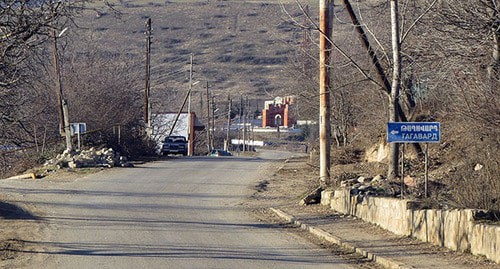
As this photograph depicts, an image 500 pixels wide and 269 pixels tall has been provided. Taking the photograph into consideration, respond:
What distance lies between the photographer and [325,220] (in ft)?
60.8

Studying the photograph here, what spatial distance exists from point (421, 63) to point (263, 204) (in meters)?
5.62

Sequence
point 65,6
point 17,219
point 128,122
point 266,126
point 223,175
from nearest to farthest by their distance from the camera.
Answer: point 65,6
point 17,219
point 223,175
point 128,122
point 266,126

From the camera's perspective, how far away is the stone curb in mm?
12449

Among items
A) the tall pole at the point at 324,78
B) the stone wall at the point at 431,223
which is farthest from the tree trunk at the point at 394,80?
the tall pole at the point at 324,78

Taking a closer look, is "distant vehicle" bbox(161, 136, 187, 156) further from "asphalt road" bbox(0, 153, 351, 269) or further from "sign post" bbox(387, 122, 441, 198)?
"sign post" bbox(387, 122, 441, 198)

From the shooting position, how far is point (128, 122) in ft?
157

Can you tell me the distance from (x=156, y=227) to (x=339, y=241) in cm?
428

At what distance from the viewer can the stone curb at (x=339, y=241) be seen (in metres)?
12.4

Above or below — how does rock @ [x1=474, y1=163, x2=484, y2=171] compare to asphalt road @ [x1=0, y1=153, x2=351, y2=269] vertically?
above

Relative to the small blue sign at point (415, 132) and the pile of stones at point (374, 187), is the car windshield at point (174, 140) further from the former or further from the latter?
the small blue sign at point (415, 132)

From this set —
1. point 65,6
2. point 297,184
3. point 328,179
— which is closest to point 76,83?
point 297,184

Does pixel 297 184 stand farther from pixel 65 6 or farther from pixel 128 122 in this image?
pixel 128 122

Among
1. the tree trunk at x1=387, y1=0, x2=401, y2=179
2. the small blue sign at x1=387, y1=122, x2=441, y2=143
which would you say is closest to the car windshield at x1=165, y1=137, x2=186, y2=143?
the tree trunk at x1=387, y1=0, x2=401, y2=179

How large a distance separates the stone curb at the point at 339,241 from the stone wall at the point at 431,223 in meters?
1.15
